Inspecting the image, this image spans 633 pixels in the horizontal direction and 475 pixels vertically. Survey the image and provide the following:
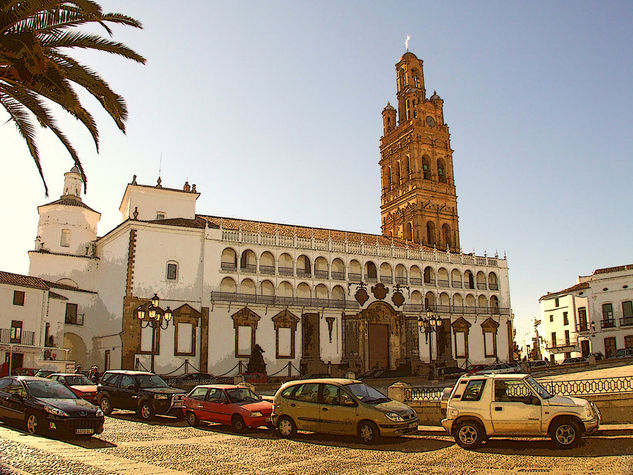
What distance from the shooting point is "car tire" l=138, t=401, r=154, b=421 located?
1948 centimetres

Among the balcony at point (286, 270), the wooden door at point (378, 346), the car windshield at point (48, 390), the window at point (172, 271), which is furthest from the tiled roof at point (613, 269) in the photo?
the car windshield at point (48, 390)

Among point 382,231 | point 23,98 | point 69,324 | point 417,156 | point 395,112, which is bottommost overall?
point 69,324

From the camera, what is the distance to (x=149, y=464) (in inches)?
459

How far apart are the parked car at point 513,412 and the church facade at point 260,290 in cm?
2180

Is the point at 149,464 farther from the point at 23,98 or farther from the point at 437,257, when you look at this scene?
the point at 437,257

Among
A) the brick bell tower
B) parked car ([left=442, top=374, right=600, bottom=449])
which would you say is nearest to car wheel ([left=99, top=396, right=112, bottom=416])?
parked car ([left=442, top=374, right=600, bottom=449])

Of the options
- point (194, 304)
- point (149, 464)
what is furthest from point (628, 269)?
point (149, 464)

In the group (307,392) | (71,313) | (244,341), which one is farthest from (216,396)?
(71,313)

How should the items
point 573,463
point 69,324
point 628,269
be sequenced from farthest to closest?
point 628,269 → point 69,324 → point 573,463

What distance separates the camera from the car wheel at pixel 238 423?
56.0 ft

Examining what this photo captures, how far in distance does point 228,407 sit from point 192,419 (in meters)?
1.68

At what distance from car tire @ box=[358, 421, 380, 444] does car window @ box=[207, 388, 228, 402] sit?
505 cm

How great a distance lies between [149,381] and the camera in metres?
20.8

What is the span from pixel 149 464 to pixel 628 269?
54.2 m
